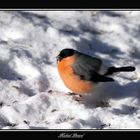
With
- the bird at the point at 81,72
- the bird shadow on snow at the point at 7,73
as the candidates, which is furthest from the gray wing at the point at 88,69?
the bird shadow on snow at the point at 7,73

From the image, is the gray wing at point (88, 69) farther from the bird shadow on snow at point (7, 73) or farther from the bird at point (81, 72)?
the bird shadow on snow at point (7, 73)

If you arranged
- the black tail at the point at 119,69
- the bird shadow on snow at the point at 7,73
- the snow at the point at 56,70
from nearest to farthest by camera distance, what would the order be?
the snow at the point at 56,70, the black tail at the point at 119,69, the bird shadow on snow at the point at 7,73

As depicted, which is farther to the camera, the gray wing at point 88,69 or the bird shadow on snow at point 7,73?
the bird shadow on snow at point 7,73

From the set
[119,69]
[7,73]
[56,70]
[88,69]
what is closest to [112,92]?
[119,69]

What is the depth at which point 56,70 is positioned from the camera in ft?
22.9

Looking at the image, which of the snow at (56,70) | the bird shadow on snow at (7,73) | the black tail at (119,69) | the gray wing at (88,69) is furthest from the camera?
the bird shadow on snow at (7,73)

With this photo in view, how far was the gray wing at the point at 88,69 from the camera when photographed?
20.7ft

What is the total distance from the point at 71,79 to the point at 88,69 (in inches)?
8.5

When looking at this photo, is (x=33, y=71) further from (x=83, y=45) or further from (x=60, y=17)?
(x=60, y=17)

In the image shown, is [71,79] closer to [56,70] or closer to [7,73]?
[56,70]

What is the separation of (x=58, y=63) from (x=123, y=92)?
2.73 ft

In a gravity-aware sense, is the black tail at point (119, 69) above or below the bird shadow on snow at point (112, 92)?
above

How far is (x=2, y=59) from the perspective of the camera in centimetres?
704
